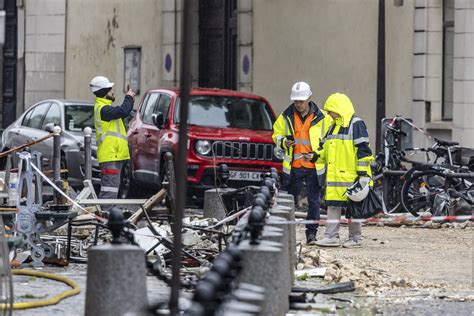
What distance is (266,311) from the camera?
29.1 ft

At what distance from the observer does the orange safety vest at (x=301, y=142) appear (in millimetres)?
17203

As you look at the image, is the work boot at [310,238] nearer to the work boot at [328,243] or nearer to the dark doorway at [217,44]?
the work boot at [328,243]

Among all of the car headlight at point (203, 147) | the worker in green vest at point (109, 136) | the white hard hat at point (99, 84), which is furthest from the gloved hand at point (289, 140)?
the car headlight at point (203, 147)

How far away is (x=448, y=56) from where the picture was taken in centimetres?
2428

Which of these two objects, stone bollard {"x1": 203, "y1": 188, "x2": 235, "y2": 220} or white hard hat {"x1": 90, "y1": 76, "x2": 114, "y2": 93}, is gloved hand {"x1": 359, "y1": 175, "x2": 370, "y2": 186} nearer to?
stone bollard {"x1": 203, "y1": 188, "x2": 235, "y2": 220}

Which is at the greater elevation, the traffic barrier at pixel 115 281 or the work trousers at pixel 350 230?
the traffic barrier at pixel 115 281

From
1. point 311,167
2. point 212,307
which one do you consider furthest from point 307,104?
point 212,307

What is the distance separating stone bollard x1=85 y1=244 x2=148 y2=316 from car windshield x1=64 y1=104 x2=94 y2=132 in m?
14.5

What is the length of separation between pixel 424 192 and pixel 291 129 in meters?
3.11

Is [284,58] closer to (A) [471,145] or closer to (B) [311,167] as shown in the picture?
(A) [471,145]

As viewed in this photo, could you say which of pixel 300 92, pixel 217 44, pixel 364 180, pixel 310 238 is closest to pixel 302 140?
pixel 300 92

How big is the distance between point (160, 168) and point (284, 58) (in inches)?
267

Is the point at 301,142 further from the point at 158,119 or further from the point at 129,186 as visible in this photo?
the point at 129,186

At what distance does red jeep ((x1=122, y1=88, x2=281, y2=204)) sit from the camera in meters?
21.2
